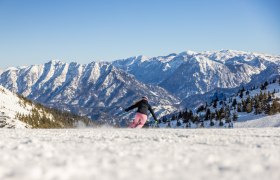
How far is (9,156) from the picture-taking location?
9.26 metres

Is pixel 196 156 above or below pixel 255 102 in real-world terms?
below

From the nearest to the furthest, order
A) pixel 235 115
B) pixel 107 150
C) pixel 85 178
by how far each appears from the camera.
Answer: pixel 85 178, pixel 107 150, pixel 235 115

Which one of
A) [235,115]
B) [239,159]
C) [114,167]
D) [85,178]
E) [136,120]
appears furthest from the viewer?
[235,115]

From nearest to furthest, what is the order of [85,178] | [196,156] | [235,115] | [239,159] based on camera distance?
[85,178]
[239,159]
[196,156]
[235,115]

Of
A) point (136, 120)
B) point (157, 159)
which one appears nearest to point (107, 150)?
point (157, 159)

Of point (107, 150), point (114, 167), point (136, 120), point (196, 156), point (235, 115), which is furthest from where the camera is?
point (235, 115)

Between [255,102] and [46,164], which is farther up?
[255,102]

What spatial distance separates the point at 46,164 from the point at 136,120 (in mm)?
24136

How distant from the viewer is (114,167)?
7754 millimetres

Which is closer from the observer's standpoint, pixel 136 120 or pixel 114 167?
pixel 114 167

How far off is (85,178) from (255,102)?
319ft

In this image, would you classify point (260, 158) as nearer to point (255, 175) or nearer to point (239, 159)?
point (239, 159)

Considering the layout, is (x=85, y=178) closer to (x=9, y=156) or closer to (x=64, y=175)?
(x=64, y=175)

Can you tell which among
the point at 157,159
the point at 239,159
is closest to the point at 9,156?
the point at 157,159
